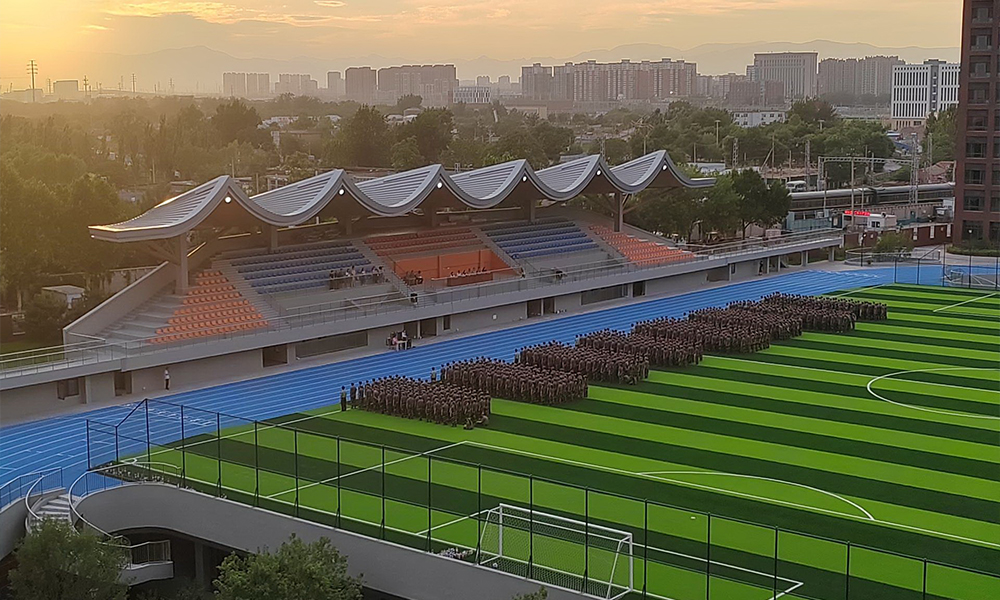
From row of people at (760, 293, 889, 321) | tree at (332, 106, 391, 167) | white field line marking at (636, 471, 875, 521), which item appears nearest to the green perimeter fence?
white field line marking at (636, 471, 875, 521)

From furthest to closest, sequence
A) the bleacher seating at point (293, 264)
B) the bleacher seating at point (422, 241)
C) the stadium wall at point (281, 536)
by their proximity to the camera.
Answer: the bleacher seating at point (422, 241) < the bleacher seating at point (293, 264) < the stadium wall at point (281, 536)

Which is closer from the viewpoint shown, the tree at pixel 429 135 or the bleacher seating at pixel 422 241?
the bleacher seating at pixel 422 241

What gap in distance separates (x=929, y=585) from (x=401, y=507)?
937 cm

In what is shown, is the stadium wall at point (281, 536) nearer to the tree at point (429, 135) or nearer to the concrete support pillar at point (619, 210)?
the concrete support pillar at point (619, 210)

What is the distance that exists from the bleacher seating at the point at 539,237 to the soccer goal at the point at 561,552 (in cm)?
3305

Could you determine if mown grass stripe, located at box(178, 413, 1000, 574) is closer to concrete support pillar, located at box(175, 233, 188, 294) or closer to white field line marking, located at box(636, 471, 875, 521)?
white field line marking, located at box(636, 471, 875, 521)

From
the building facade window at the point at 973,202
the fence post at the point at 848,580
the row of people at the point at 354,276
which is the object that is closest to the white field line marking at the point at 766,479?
the fence post at the point at 848,580

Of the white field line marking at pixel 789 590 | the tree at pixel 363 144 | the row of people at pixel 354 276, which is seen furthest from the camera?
the tree at pixel 363 144

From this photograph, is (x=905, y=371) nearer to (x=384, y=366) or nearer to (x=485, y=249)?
(x=384, y=366)

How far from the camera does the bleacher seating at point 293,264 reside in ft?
140

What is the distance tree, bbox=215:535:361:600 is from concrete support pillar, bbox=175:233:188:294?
71.1 ft

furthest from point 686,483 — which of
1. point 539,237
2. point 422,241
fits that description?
point 539,237

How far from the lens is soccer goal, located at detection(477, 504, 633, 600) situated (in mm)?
18594

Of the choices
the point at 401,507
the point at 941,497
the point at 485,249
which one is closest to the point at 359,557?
the point at 401,507
